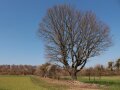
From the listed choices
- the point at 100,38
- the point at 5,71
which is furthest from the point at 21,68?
the point at 100,38

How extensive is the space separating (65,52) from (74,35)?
2444mm

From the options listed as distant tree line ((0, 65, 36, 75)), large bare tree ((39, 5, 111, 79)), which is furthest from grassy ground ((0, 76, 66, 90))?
distant tree line ((0, 65, 36, 75))

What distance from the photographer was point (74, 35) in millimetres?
34938

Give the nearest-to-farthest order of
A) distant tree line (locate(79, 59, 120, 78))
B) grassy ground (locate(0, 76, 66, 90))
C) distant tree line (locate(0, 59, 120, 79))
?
grassy ground (locate(0, 76, 66, 90)), distant tree line (locate(0, 59, 120, 79)), distant tree line (locate(79, 59, 120, 78))

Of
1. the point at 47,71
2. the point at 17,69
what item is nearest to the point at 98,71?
the point at 47,71

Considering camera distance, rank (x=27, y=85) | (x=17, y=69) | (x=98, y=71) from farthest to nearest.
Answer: (x=17, y=69) < (x=98, y=71) < (x=27, y=85)

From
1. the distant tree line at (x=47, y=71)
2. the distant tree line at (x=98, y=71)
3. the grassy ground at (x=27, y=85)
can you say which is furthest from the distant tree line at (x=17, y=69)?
the grassy ground at (x=27, y=85)

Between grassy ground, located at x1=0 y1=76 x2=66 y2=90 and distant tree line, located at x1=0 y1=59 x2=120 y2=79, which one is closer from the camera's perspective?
grassy ground, located at x1=0 y1=76 x2=66 y2=90

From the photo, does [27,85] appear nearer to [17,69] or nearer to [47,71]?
[47,71]

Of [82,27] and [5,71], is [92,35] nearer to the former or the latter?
[82,27]

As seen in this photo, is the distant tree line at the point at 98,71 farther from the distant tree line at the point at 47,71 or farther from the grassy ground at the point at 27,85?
the grassy ground at the point at 27,85

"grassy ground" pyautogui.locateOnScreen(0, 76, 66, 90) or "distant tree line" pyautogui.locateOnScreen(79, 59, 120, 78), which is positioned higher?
"distant tree line" pyautogui.locateOnScreen(79, 59, 120, 78)

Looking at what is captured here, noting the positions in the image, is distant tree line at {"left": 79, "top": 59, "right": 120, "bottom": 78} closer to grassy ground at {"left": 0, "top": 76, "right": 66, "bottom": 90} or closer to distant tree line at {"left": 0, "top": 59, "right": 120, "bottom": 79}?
distant tree line at {"left": 0, "top": 59, "right": 120, "bottom": 79}

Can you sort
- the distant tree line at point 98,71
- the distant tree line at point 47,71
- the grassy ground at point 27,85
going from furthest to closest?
the distant tree line at point 98,71
the distant tree line at point 47,71
the grassy ground at point 27,85
